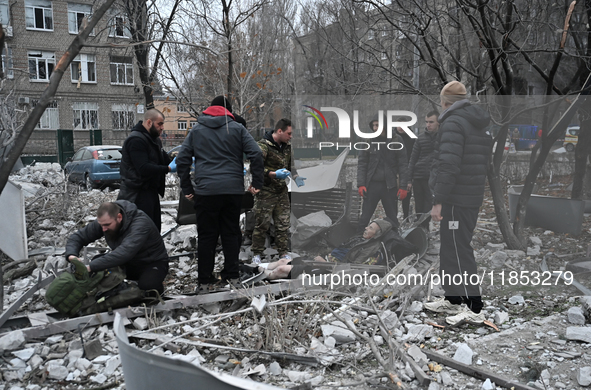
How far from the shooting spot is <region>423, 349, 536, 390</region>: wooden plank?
341 centimetres

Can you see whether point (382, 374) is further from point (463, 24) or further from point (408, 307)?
point (463, 24)

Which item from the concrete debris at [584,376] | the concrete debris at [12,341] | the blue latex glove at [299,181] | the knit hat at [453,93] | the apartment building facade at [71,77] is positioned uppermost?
the apartment building facade at [71,77]

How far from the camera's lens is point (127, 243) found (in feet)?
14.6

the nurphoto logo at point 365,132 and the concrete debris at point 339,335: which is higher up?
the nurphoto logo at point 365,132

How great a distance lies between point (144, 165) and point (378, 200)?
2544 millimetres

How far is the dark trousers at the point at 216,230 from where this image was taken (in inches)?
200

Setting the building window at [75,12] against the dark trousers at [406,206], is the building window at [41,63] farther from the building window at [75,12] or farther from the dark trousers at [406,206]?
the dark trousers at [406,206]

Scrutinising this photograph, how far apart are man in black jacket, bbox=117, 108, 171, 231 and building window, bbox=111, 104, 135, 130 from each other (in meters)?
25.1

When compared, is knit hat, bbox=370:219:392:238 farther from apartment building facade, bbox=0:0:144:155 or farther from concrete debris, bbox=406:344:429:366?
apartment building facade, bbox=0:0:144:155

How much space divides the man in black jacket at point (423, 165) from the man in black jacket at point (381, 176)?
0.09 metres

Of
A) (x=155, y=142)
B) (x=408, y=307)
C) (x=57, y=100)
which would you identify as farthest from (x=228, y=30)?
(x=57, y=100)

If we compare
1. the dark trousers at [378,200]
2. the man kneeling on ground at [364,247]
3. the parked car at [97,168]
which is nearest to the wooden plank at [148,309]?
the man kneeling on ground at [364,247]

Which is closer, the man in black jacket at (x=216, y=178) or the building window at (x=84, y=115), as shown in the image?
the man in black jacket at (x=216, y=178)

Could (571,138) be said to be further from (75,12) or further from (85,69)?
(75,12)
